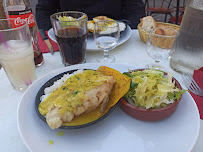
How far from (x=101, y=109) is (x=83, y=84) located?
14cm

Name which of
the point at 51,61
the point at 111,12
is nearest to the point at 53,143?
the point at 51,61

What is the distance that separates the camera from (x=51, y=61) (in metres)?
1.26

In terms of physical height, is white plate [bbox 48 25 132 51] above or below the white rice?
below

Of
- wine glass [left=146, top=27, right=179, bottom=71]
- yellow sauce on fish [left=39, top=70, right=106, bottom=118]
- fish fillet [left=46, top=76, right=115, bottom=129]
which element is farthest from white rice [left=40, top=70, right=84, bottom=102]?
wine glass [left=146, top=27, right=179, bottom=71]

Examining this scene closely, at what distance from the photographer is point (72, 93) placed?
2.32ft

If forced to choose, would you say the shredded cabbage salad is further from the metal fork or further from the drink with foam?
the drink with foam

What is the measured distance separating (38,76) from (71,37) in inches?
13.9

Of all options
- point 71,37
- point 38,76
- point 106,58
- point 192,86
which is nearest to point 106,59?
point 106,58

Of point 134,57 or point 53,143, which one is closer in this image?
point 53,143

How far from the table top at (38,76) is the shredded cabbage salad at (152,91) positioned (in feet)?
0.68

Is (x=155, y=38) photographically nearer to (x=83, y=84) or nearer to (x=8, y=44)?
(x=83, y=84)

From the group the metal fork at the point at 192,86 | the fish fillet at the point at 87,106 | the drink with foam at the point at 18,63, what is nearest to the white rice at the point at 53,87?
the fish fillet at the point at 87,106

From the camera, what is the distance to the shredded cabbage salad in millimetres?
735

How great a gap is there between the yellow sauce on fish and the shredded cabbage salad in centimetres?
17
